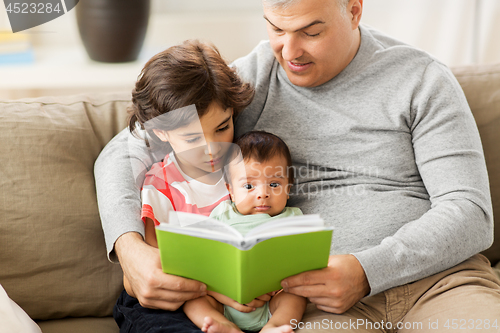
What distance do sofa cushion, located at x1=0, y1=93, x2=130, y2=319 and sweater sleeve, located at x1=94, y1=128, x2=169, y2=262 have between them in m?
0.08

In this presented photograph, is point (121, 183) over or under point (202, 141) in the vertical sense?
under

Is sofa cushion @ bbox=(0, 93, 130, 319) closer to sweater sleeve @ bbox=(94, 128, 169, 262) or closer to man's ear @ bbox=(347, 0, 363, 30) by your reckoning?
sweater sleeve @ bbox=(94, 128, 169, 262)

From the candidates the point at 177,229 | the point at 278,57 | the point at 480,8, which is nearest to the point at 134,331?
the point at 177,229

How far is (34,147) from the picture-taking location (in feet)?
4.35

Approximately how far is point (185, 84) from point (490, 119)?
1.04 m

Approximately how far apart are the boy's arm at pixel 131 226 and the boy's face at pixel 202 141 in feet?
0.47

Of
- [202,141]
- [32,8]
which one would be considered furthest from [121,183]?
[32,8]

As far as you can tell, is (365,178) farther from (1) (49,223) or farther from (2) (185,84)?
(1) (49,223)

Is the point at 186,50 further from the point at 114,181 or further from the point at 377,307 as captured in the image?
the point at 377,307

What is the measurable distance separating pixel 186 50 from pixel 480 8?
1.70m

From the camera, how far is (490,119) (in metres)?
1.53

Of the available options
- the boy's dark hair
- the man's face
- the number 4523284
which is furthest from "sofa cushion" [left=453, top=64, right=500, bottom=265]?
the number 4523284

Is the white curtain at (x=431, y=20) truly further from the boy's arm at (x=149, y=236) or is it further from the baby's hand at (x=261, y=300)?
the baby's hand at (x=261, y=300)

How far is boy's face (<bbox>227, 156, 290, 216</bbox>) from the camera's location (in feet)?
4.12
